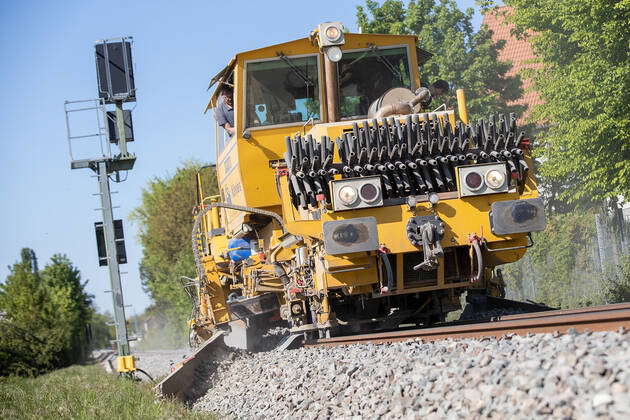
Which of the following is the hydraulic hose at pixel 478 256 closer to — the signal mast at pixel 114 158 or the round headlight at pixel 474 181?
the round headlight at pixel 474 181

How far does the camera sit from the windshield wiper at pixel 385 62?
10711 mm

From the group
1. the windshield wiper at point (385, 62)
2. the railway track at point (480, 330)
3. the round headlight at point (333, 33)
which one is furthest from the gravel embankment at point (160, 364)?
the round headlight at point (333, 33)

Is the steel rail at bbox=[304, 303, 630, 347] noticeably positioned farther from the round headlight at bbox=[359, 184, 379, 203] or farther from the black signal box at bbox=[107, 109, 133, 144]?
A: the black signal box at bbox=[107, 109, 133, 144]

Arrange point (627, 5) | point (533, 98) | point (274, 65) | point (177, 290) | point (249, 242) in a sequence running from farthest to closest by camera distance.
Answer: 1. point (177, 290)
2. point (533, 98)
3. point (627, 5)
4. point (249, 242)
5. point (274, 65)

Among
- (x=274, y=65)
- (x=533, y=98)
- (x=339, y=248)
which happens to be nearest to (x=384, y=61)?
(x=274, y=65)

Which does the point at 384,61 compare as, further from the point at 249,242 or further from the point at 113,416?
the point at 113,416

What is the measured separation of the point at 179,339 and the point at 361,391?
125 feet

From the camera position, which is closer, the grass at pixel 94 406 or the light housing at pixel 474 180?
the grass at pixel 94 406

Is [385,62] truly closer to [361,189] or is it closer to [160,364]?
[361,189]

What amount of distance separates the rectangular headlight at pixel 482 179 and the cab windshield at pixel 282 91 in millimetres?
2671

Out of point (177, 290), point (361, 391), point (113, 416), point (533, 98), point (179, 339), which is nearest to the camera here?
point (361, 391)

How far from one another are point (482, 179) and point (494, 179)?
133 mm

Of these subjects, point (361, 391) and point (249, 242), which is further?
point (249, 242)

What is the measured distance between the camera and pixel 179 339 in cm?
4312
